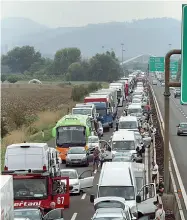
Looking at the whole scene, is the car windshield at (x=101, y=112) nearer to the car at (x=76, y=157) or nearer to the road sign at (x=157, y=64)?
the road sign at (x=157, y=64)

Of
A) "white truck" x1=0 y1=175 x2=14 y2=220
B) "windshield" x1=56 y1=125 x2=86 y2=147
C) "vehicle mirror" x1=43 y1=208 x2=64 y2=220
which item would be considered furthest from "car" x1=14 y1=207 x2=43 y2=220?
"windshield" x1=56 y1=125 x2=86 y2=147

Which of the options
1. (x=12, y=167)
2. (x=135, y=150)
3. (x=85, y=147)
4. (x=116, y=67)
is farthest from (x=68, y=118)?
(x=116, y=67)

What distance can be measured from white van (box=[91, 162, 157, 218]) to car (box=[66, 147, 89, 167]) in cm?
1112

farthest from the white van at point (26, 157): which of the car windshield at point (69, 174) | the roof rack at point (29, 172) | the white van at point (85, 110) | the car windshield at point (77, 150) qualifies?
the white van at point (85, 110)

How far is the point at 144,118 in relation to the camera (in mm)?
52188

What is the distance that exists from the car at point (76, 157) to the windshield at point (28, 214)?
51.8 ft

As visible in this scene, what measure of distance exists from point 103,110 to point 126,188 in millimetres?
32341

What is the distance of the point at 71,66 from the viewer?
499ft

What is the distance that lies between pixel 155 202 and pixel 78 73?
13584cm

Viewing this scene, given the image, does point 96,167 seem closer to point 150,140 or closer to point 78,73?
point 150,140

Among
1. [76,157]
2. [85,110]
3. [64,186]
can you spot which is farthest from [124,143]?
[64,186]

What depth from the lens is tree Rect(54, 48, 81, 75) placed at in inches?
6831

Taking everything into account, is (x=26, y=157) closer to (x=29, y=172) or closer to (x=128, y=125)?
(x=29, y=172)

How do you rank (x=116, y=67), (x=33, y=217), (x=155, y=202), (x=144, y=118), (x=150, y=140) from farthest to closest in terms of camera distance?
(x=116, y=67) < (x=144, y=118) < (x=150, y=140) < (x=155, y=202) < (x=33, y=217)
